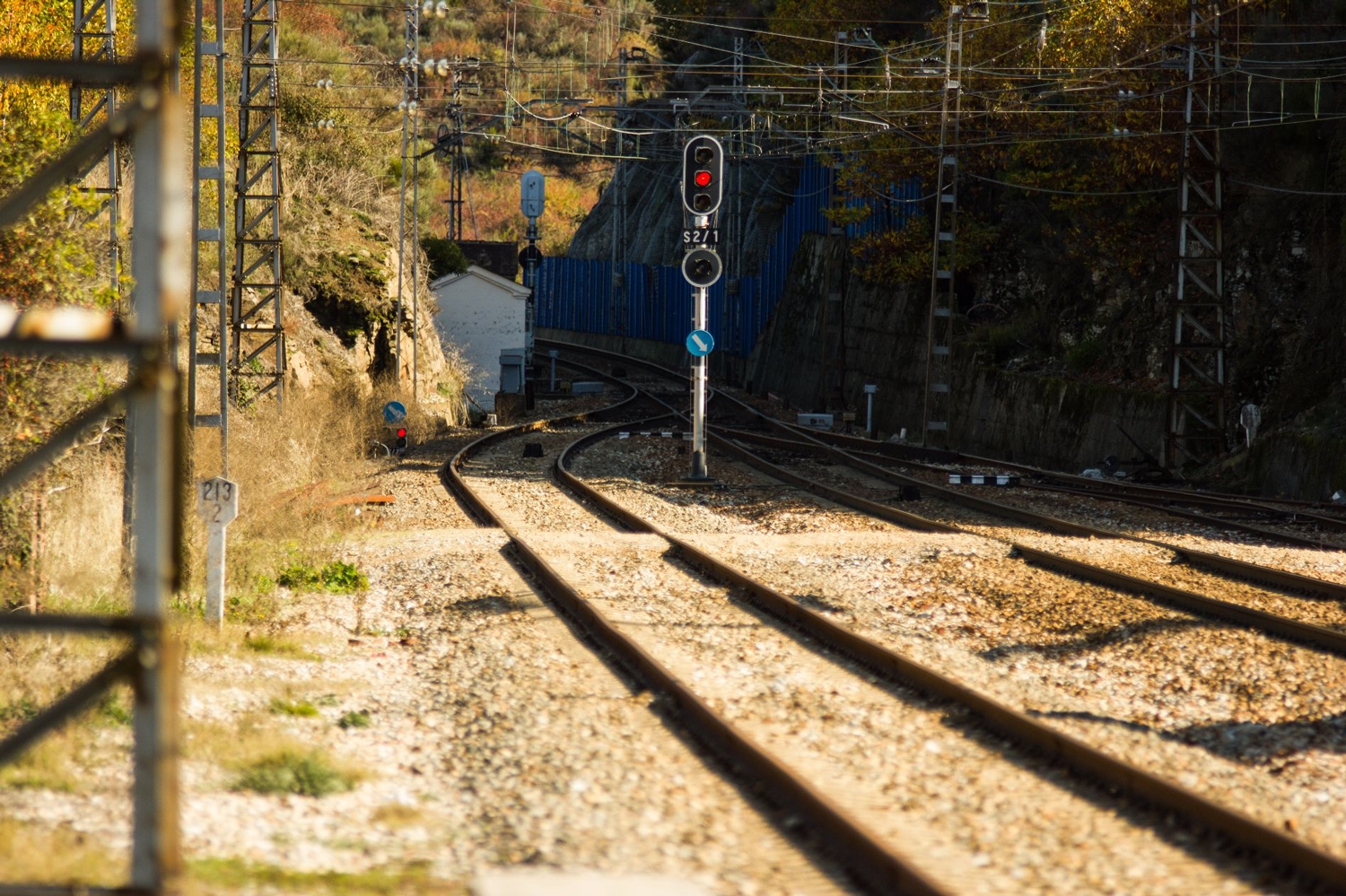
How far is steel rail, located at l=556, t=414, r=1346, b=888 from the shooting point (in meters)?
5.58

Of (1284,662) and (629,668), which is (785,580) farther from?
(1284,662)

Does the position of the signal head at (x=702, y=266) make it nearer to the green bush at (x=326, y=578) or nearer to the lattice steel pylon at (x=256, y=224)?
the lattice steel pylon at (x=256, y=224)

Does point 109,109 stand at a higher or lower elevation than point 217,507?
higher

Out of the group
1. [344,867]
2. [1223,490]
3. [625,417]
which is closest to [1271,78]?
[1223,490]

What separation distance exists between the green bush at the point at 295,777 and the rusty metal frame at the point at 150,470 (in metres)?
2.17

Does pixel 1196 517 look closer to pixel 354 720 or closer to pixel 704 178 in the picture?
pixel 704 178

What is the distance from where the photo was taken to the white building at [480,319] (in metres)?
40.1

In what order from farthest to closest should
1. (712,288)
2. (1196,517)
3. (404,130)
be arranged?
(712,288) → (404,130) → (1196,517)

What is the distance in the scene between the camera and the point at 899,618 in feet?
36.9

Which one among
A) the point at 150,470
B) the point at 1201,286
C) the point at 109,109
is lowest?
the point at 150,470

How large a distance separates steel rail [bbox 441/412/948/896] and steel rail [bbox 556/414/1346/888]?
362mm

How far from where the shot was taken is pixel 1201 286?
80.0 ft

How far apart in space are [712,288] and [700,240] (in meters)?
32.5

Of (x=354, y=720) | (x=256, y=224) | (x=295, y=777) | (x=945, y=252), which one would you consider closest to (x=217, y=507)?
(x=354, y=720)
